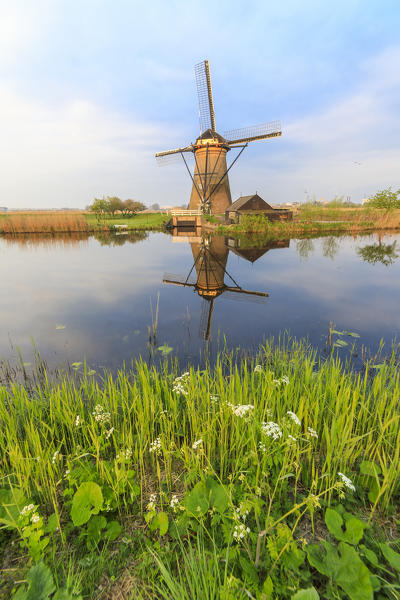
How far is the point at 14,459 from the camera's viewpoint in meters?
2.22

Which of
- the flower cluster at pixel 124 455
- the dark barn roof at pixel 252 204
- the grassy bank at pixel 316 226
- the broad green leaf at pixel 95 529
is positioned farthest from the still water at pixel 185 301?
the dark barn roof at pixel 252 204

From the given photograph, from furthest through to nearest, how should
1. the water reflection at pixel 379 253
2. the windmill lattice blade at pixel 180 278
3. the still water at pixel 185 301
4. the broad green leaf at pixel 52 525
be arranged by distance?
1. the water reflection at pixel 379 253
2. the windmill lattice blade at pixel 180 278
3. the still water at pixel 185 301
4. the broad green leaf at pixel 52 525

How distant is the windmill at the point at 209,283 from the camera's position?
8489mm

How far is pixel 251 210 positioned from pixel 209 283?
69.3 ft

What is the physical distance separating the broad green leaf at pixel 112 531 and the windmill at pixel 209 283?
4.59 meters

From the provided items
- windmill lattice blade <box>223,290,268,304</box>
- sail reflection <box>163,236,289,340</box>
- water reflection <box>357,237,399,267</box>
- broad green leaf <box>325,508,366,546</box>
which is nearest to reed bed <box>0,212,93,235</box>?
sail reflection <box>163,236,289,340</box>

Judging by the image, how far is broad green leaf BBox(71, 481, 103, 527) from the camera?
1.75 meters

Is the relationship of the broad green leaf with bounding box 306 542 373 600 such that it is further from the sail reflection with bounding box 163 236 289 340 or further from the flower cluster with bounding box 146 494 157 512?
the sail reflection with bounding box 163 236 289 340

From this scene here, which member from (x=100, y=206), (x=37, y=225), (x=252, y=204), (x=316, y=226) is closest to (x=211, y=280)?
(x=252, y=204)

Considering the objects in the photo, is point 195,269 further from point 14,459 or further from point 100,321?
point 14,459

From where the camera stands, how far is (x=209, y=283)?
1173 centimetres

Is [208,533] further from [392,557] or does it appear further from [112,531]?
[392,557]

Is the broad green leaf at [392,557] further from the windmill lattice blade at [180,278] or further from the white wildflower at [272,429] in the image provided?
the windmill lattice blade at [180,278]

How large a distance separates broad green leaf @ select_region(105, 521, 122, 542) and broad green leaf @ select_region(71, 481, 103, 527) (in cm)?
23
